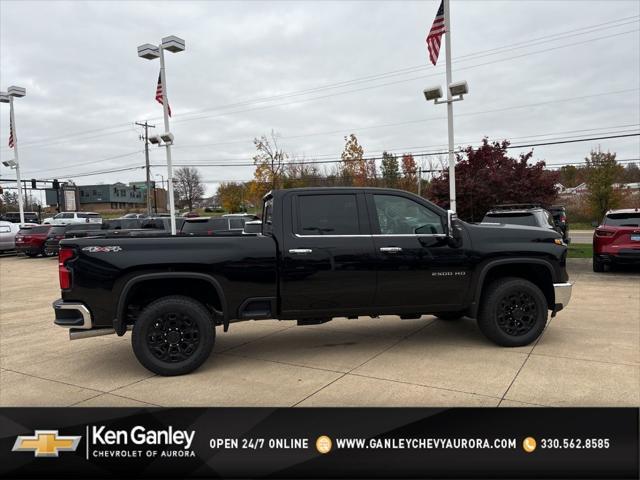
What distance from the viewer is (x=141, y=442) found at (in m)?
2.84

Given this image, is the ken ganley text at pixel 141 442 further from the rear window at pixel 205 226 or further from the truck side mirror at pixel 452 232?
the rear window at pixel 205 226

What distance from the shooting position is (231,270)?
196 inches

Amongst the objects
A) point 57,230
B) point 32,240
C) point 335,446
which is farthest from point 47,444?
point 32,240

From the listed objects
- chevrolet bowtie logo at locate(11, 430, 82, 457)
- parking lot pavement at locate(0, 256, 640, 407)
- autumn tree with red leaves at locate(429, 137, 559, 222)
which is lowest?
parking lot pavement at locate(0, 256, 640, 407)

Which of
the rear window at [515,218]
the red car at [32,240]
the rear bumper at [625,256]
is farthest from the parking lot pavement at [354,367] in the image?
the red car at [32,240]

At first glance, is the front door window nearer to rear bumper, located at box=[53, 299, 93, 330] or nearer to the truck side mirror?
the truck side mirror

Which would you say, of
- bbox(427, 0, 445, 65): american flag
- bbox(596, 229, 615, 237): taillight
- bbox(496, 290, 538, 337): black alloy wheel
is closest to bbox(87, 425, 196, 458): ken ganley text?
bbox(496, 290, 538, 337): black alloy wheel

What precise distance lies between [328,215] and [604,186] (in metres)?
35.0

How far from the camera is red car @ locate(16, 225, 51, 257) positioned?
21.7m

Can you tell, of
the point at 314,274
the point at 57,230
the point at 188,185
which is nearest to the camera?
the point at 314,274

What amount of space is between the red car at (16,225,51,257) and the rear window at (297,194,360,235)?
20348mm

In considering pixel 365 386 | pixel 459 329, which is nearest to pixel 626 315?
pixel 459 329

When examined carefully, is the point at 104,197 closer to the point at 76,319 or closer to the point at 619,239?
the point at 619,239

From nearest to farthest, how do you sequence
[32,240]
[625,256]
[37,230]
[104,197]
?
[625,256]
[32,240]
[37,230]
[104,197]
